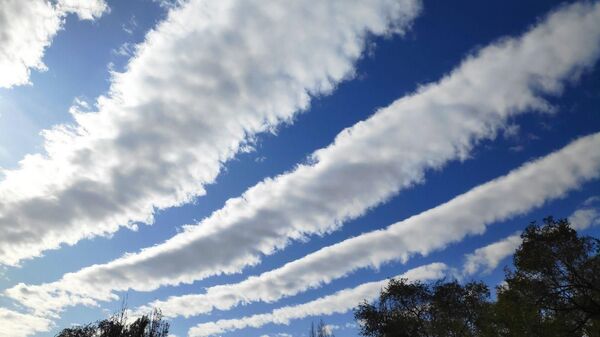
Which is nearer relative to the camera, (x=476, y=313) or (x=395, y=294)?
(x=476, y=313)

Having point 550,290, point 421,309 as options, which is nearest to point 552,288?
point 550,290

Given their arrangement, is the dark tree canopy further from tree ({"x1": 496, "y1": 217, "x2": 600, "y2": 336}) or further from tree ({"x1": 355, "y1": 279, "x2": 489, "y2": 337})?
tree ({"x1": 355, "y1": 279, "x2": 489, "y2": 337})

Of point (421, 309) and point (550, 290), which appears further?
point (421, 309)

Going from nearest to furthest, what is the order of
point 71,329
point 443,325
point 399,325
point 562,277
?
point 562,277
point 443,325
point 399,325
point 71,329

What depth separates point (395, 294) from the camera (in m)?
49.7

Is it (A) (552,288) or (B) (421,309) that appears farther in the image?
(B) (421,309)

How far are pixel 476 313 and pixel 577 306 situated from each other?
19163 millimetres

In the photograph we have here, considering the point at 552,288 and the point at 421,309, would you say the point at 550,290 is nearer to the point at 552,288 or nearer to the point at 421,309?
the point at 552,288

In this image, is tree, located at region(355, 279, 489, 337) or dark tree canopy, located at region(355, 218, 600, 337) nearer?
dark tree canopy, located at region(355, 218, 600, 337)

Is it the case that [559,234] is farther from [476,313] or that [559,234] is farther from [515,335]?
[476,313]

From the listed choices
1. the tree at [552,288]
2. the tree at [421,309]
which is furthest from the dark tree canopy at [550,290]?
the tree at [421,309]

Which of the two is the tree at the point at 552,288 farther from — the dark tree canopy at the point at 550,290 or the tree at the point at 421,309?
the tree at the point at 421,309

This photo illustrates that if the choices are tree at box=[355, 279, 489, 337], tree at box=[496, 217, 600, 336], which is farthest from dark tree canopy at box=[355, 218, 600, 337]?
tree at box=[355, 279, 489, 337]

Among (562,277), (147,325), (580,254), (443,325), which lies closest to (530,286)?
(562,277)
